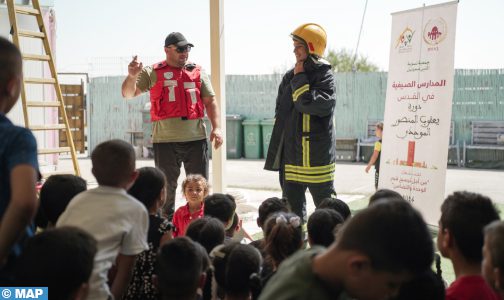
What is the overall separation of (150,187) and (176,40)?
254cm

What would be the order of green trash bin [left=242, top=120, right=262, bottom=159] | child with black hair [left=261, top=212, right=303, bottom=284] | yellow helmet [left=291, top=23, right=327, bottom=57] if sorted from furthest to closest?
green trash bin [left=242, top=120, right=262, bottom=159] < yellow helmet [left=291, top=23, right=327, bottom=57] < child with black hair [left=261, top=212, right=303, bottom=284]

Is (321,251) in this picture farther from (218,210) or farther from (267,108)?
(267,108)

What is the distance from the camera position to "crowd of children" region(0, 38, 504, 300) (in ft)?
5.39

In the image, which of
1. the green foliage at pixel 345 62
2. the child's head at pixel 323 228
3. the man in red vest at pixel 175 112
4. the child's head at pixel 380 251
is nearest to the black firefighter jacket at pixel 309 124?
the man in red vest at pixel 175 112

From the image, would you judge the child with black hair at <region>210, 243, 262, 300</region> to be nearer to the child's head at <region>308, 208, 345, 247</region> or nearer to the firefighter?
the child's head at <region>308, 208, 345, 247</region>

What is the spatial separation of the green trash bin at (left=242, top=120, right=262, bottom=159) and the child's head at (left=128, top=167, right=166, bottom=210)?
13.2 meters

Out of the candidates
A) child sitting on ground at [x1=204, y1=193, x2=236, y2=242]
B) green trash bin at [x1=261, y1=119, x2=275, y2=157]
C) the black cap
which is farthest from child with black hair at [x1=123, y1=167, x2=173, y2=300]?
green trash bin at [x1=261, y1=119, x2=275, y2=157]

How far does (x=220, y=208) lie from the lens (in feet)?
12.8

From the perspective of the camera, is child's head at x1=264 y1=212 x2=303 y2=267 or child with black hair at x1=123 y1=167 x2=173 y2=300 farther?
child's head at x1=264 y1=212 x2=303 y2=267

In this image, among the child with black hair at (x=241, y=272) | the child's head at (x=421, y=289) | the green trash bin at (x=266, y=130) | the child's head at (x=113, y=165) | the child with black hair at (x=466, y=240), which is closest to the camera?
the child's head at (x=421, y=289)

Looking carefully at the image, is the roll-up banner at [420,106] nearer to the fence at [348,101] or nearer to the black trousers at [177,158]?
the black trousers at [177,158]

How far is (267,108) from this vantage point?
17.4 m

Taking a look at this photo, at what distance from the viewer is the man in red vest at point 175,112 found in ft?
18.1

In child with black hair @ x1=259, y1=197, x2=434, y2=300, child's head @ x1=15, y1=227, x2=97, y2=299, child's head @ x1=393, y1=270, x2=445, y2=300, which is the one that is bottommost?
child's head @ x1=393, y1=270, x2=445, y2=300
